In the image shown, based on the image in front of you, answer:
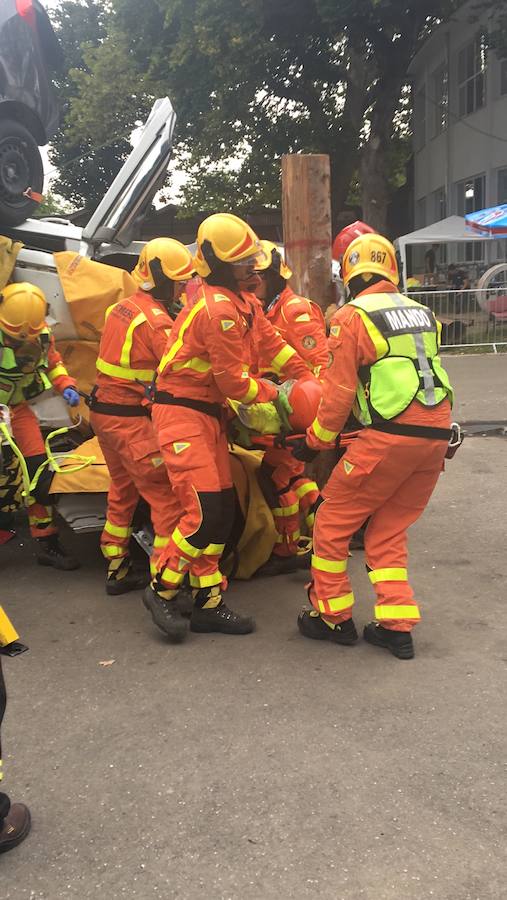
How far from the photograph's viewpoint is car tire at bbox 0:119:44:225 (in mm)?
5965

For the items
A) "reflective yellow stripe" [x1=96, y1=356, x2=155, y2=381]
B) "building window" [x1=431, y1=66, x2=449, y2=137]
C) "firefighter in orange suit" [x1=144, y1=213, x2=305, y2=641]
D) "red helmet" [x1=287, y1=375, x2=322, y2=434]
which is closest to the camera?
"firefighter in orange suit" [x1=144, y1=213, x2=305, y2=641]

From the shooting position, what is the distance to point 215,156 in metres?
23.1

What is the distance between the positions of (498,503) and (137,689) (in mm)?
3704

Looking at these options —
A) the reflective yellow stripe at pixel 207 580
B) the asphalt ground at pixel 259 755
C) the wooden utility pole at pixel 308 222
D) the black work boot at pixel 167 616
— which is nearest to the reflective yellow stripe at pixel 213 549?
the reflective yellow stripe at pixel 207 580

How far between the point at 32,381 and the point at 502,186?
1959cm

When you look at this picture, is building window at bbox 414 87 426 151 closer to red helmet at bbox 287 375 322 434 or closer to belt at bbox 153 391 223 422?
red helmet at bbox 287 375 322 434

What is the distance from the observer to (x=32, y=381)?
197 inches

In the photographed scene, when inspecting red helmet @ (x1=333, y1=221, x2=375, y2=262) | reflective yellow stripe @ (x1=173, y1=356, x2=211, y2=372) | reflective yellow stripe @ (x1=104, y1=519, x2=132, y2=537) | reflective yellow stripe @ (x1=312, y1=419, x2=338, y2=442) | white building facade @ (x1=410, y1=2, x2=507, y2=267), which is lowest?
reflective yellow stripe @ (x1=104, y1=519, x2=132, y2=537)

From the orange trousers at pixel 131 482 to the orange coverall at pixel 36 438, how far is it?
0.67 meters

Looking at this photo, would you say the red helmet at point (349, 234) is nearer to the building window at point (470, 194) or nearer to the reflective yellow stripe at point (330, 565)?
the reflective yellow stripe at point (330, 565)

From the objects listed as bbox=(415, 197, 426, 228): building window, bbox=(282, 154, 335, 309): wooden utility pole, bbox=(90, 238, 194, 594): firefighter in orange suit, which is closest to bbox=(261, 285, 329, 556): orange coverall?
bbox=(282, 154, 335, 309): wooden utility pole

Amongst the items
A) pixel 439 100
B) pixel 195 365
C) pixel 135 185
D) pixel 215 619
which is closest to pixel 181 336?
pixel 195 365

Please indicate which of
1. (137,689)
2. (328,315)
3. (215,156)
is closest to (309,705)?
(137,689)

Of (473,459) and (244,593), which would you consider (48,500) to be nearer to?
(244,593)
